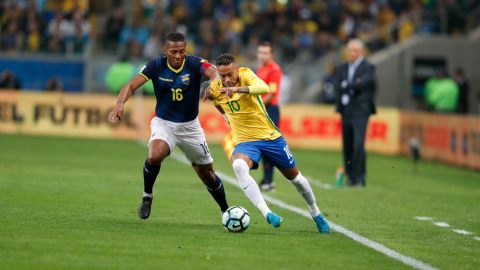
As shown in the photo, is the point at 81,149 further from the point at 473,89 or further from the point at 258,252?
the point at 473,89

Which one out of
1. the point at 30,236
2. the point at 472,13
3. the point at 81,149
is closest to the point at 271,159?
the point at 30,236

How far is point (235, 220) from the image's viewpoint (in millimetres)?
6461

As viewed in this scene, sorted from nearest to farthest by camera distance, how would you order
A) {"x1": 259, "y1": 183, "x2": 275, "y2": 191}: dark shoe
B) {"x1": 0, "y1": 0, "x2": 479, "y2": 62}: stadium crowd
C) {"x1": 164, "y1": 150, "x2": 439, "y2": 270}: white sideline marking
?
{"x1": 164, "y1": 150, "x2": 439, "y2": 270}: white sideline marking < {"x1": 259, "y1": 183, "x2": 275, "y2": 191}: dark shoe < {"x1": 0, "y1": 0, "x2": 479, "y2": 62}: stadium crowd

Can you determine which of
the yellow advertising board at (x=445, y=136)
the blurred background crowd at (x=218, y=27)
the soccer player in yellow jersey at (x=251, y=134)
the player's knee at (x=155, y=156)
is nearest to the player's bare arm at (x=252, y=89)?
the soccer player in yellow jersey at (x=251, y=134)

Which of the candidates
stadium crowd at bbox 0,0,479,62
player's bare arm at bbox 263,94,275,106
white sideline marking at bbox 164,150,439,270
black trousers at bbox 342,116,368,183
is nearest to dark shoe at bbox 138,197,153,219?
white sideline marking at bbox 164,150,439,270

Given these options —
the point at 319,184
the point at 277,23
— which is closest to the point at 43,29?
the point at 277,23

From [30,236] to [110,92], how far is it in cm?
1687

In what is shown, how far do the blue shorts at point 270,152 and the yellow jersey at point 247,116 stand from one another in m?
0.08

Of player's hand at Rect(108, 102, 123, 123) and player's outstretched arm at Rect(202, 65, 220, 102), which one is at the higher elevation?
player's outstretched arm at Rect(202, 65, 220, 102)

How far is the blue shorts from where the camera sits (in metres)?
6.73

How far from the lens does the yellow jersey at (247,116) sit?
692 centimetres

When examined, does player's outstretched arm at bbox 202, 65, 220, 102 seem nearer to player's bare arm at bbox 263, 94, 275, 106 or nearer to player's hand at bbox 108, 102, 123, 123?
player's hand at bbox 108, 102, 123, 123

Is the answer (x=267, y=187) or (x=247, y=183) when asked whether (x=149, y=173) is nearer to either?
(x=247, y=183)

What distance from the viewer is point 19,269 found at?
462 centimetres
